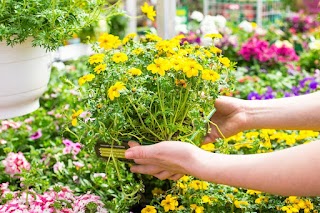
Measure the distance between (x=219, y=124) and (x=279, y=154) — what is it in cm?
57

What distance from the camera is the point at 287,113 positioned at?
72.3 inches

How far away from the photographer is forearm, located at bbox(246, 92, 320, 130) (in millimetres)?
1812

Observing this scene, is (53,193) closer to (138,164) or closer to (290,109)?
(138,164)

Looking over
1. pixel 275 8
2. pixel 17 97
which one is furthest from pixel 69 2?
pixel 275 8

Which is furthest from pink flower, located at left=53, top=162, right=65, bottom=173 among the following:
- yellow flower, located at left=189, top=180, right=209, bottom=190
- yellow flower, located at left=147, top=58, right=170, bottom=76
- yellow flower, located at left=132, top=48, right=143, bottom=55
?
yellow flower, located at left=147, top=58, right=170, bottom=76

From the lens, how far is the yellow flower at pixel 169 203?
5.81 feet

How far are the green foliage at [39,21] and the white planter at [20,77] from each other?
0.15 ft

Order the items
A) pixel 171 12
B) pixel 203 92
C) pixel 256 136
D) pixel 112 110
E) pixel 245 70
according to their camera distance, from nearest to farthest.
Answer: pixel 112 110
pixel 203 92
pixel 256 136
pixel 171 12
pixel 245 70

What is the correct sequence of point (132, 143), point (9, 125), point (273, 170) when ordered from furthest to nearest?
point (9, 125)
point (132, 143)
point (273, 170)

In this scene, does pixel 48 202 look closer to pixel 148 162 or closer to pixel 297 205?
pixel 148 162

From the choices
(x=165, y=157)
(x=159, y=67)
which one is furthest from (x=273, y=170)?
(x=159, y=67)

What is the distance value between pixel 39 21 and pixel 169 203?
0.65 m

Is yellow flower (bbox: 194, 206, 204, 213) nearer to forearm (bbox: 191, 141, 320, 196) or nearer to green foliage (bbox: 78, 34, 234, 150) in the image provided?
green foliage (bbox: 78, 34, 234, 150)

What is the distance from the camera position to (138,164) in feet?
5.56
